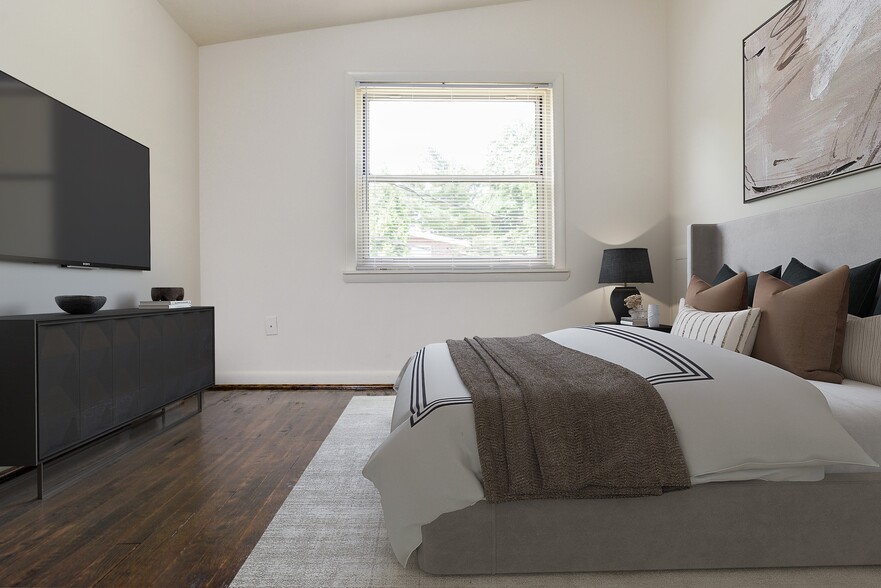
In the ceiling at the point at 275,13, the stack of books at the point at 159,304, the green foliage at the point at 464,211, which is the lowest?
the stack of books at the point at 159,304

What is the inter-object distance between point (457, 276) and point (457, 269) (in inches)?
2.4

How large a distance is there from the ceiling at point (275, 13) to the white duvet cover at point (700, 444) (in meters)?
3.61

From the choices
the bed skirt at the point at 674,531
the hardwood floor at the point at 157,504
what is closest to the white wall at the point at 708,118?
the bed skirt at the point at 674,531

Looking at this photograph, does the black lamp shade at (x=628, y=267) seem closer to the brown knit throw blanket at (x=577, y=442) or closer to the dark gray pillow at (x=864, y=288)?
the dark gray pillow at (x=864, y=288)

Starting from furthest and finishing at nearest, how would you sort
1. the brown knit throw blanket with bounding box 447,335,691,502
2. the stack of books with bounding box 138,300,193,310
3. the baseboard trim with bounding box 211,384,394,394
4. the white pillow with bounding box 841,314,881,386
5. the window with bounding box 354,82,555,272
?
the window with bounding box 354,82,555,272 < the baseboard trim with bounding box 211,384,394,394 < the stack of books with bounding box 138,300,193,310 < the white pillow with bounding box 841,314,881,386 < the brown knit throw blanket with bounding box 447,335,691,502

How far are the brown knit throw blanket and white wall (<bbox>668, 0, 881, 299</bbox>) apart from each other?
5.88 ft

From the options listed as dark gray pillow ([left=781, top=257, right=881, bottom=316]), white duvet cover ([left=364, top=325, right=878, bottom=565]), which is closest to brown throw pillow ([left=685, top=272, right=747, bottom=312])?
dark gray pillow ([left=781, top=257, right=881, bottom=316])

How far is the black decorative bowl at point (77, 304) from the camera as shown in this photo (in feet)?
8.23

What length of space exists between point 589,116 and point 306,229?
2469 millimetres

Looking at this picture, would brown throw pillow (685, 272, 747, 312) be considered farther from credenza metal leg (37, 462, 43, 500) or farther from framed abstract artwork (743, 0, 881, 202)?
credenza metal leg (37, 462, 43, 500)

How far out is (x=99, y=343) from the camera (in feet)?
8.23

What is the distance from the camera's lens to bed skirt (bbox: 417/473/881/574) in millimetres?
1574

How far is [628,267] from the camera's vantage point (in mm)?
4121

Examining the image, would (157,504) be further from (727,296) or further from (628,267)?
(628,267)
